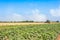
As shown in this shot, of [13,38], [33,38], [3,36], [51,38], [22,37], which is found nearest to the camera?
[3,36]

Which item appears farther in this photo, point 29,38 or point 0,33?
point 29,38

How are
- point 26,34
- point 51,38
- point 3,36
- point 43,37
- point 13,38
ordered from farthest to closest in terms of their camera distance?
point 51,38 < point 43,37 < point 26,34 < point 13,38 < point 3,36

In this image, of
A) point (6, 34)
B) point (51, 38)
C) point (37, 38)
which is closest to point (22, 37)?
point (6, 34)

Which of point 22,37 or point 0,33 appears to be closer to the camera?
point 0,33

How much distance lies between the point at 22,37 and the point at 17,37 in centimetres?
109

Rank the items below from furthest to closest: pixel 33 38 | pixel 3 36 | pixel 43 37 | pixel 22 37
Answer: pixel 43 37
pixel 33 38
pixel 22 37
pixel 3 36

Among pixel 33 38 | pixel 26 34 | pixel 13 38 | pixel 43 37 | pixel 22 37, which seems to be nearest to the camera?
pixel 13 38

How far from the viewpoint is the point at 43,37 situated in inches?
1024

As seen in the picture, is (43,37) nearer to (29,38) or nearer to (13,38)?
(29,38)

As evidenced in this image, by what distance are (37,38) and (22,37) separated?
404 cm

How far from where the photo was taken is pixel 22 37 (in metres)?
19.5

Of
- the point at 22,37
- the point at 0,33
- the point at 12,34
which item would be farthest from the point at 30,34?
the point at 0,33

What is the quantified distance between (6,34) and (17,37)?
1.52m

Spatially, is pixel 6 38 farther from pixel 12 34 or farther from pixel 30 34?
pixel 30 34
